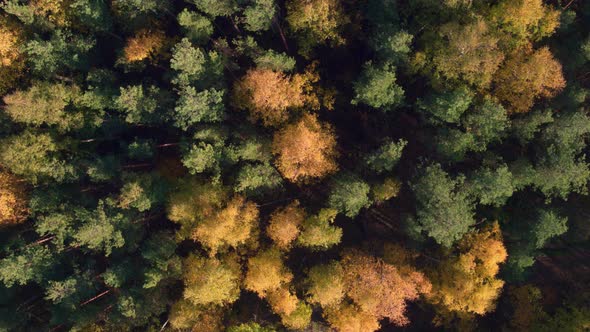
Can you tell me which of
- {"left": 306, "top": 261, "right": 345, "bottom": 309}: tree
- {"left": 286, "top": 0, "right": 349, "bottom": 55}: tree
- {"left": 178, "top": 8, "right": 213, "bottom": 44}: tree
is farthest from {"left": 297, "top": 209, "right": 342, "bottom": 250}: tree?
{"left": 178, "top": 8, "right": 213, "bottom": 44}: tree

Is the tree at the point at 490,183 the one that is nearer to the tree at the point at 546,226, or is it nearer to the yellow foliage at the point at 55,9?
the tree at the point at 546,226

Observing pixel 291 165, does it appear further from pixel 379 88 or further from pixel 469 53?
pixel 469 53

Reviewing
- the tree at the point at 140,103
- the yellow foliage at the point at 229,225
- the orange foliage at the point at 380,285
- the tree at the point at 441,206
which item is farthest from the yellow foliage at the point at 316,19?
the orange foliage at the point at 380,285

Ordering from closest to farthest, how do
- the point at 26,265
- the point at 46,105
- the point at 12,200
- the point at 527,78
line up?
the point at 527,78 → the point at 26,265 → the point at 46,105 → the point at 12,200

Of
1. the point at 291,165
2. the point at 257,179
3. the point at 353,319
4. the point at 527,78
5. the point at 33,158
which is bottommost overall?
the point at 353,319

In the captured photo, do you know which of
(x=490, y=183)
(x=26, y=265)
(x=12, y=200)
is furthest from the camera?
(x=12, y=200)

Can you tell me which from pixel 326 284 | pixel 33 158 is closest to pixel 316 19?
pixel 326 284

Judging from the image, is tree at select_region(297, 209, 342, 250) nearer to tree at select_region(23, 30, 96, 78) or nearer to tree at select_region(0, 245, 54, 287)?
tree at select_region(0, 245, 54, 287)
